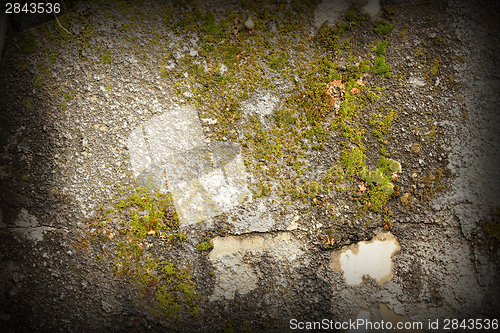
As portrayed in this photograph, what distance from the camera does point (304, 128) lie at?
2.17 meters

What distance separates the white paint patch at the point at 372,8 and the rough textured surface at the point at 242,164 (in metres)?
0.04

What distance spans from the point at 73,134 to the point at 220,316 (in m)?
1.86

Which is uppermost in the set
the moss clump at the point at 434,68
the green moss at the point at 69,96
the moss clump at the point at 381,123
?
the moss clump at the point at 434,68

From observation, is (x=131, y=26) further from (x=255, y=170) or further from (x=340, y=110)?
(x=340, y=110)

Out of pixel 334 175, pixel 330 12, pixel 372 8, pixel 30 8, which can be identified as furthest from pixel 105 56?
pixel 372 8

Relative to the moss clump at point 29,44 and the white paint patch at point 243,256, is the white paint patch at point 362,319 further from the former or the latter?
the moss clump at point 29,44

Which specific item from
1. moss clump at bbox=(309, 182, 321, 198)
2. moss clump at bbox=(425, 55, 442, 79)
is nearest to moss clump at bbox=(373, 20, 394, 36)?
moss clump at bbox=(425, 55, 442, 79)

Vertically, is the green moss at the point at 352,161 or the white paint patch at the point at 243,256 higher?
the green moss at the point at 352,161

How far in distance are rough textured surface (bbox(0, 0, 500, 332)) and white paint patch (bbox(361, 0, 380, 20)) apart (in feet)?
0.13

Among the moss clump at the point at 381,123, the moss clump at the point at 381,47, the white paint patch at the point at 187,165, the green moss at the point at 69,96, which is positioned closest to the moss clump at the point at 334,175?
the moss clump at the point at 381,123

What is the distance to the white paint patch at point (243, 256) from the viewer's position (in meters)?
2.06

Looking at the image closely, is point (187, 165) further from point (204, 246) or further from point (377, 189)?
point (377, 189)

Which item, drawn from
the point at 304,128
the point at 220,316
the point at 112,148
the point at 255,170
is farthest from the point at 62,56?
the point at 220,316

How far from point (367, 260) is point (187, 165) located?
5.47 feet
